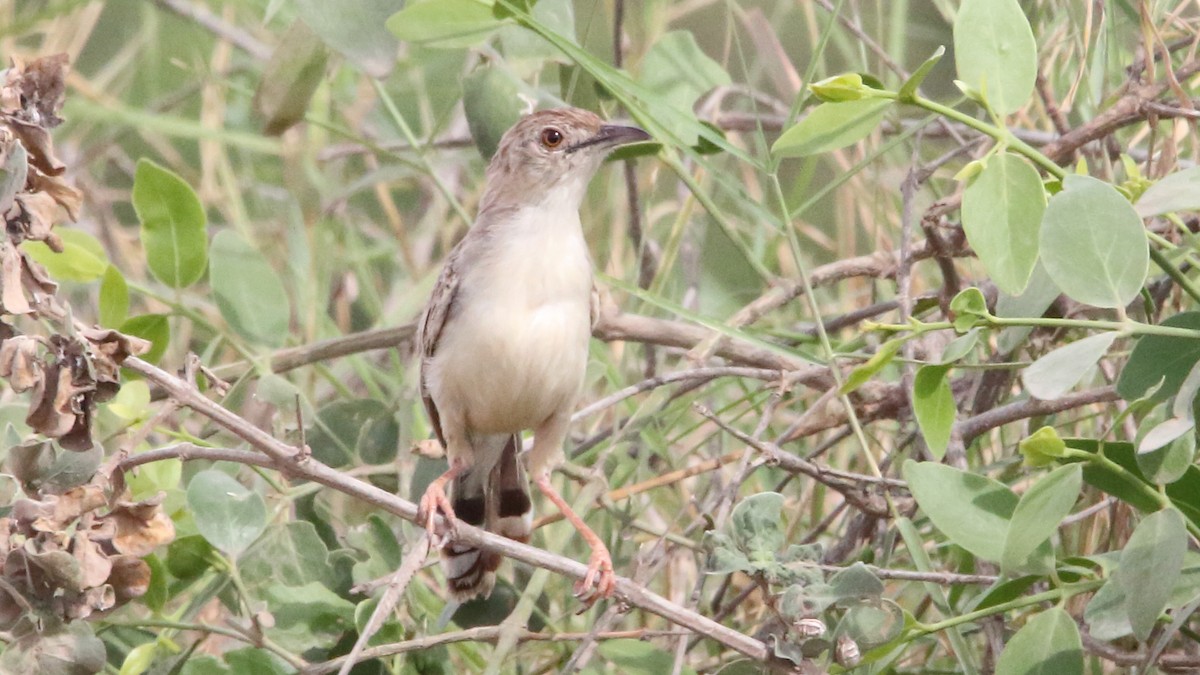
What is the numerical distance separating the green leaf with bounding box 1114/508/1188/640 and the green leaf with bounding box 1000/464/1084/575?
134 millimetres

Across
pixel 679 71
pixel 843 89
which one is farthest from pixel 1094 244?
pixel 679 71

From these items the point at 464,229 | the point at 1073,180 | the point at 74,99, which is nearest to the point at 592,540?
the point at 1073,180

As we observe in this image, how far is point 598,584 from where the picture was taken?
140 inches

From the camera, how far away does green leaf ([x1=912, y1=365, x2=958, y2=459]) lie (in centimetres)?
271

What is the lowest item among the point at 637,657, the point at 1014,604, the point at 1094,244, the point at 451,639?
the point at 637,657

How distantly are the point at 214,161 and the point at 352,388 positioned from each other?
5.05 feet

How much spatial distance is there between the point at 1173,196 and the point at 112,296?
2.51 m

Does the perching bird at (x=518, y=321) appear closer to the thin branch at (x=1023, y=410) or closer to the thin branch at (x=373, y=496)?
the thin branch at (x=373, y=496)

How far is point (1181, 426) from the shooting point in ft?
7.74

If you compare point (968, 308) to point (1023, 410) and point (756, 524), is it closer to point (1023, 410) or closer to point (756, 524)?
point (756, 524)

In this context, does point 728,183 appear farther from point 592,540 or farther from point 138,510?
point 138,510

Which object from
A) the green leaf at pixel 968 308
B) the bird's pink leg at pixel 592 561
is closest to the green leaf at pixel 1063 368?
the green leaf at pixel 968 308

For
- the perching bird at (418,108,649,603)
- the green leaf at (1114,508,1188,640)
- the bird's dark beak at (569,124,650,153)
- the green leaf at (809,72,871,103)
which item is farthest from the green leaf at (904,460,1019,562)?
the bird's dark beak at (569,124,650,153)

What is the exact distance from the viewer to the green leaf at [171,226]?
3863mm
